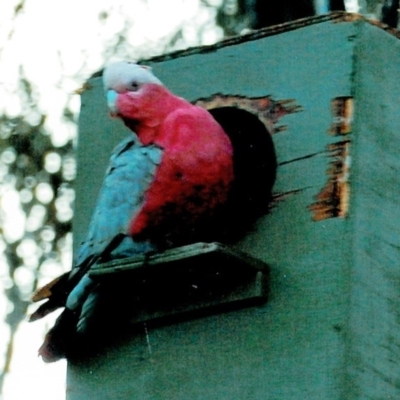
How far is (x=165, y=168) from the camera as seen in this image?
8.01 ft

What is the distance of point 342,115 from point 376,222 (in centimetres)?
20

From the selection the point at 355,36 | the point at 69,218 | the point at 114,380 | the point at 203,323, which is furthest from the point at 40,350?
the point at 69,218

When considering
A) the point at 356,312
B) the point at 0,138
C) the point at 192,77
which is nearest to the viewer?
the point at 356,312

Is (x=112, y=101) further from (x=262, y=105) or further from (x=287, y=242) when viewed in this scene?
(x=287, y=242)

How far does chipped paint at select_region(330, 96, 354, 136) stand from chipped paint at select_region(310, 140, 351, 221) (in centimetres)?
2

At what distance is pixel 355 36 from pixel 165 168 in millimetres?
419

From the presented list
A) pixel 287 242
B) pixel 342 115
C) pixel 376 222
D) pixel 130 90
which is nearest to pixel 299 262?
pixel 287 242

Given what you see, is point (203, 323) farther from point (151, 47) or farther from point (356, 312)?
point (151, 47)

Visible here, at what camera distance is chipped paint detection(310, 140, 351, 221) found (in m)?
2.45

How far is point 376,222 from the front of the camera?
2.46 m

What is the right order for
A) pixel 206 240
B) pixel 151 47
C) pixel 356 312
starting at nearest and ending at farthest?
pixel 356 312
pixel 206 240
pixel 151 47

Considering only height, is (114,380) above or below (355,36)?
below

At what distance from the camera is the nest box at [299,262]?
2.39 metres

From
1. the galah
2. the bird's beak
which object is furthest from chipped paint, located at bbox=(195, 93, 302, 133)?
the bird's beak
